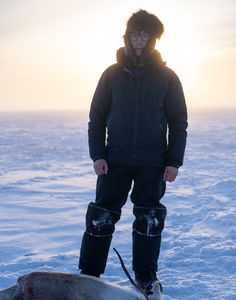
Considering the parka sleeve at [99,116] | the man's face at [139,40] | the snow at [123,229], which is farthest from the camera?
the snow at [123,229]

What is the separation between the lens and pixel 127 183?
3260 mm

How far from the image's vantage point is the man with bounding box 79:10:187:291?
10.4 feet

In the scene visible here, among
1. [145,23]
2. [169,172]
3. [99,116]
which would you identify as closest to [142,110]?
[99,116]

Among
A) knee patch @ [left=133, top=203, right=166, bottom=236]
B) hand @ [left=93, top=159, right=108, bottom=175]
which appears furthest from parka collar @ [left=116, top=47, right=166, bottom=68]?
knee patch @ [left=133, top=203, right=166, bottom=236]

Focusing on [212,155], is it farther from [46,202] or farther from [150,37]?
[150,37]

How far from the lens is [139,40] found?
10.4 feet

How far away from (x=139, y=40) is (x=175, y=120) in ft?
2.07

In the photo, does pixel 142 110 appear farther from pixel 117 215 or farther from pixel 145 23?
pixel 117 215

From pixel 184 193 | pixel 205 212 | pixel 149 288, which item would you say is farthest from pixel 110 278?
pixel 184 193

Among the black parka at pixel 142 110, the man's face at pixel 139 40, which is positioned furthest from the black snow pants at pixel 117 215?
the man's face at pixel 139 40

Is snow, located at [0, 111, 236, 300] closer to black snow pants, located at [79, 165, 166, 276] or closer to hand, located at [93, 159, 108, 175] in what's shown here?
black snow pants, located at [79, 165, 166, 276]

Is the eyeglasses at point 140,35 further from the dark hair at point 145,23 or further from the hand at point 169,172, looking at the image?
the hand at point 169,172

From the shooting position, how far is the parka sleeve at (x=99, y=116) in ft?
10.7

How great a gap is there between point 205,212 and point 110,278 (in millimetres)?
2812
